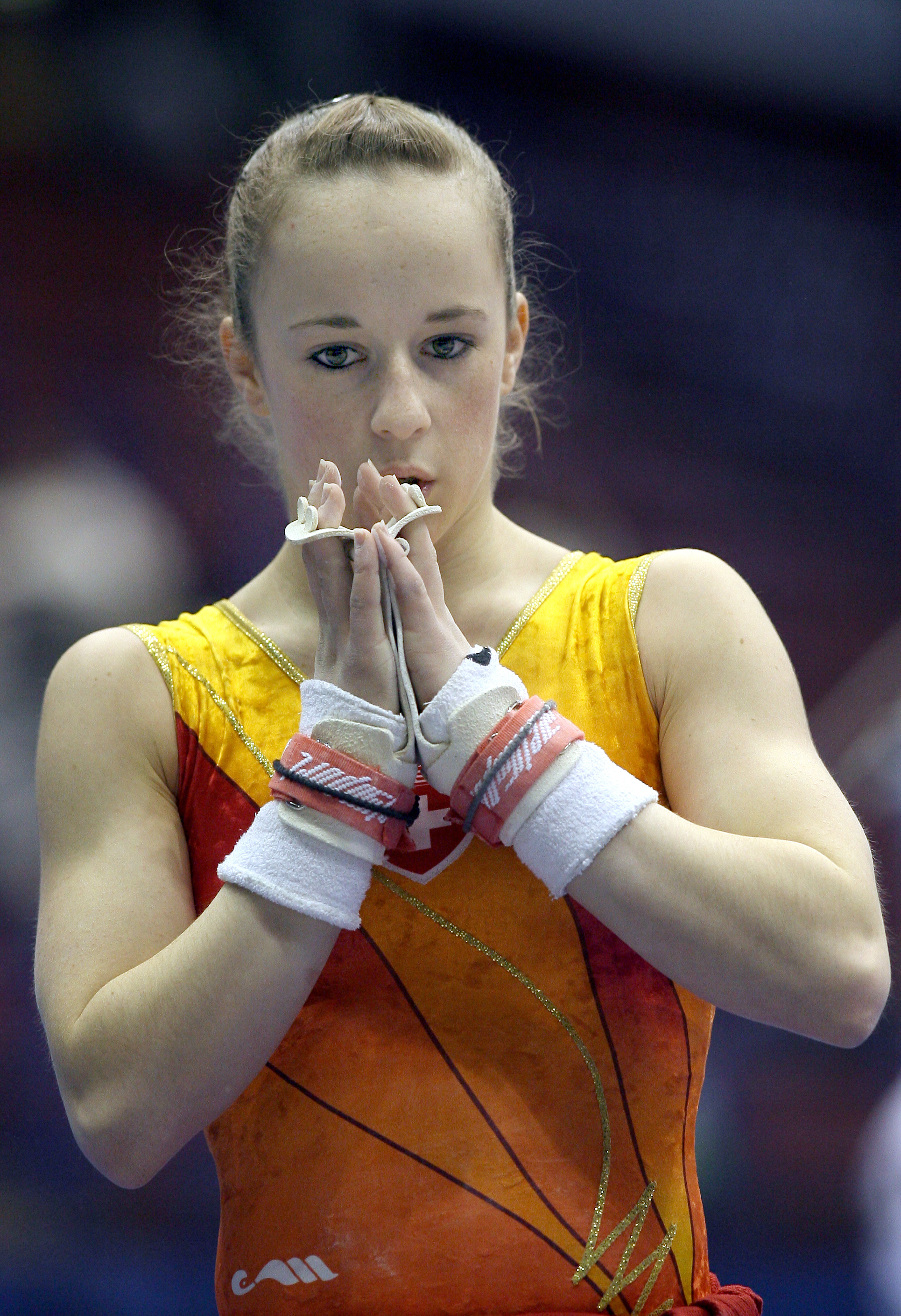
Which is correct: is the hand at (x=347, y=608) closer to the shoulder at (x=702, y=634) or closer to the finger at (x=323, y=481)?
the finger at (x=323, y=481)

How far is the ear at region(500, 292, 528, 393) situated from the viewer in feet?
4.93

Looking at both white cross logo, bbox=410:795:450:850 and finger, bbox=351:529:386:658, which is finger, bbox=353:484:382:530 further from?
white cross logo, bbox=410:795:450:850

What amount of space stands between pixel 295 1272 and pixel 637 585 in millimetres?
709

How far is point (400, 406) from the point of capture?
129 cm

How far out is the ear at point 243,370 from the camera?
148 cm

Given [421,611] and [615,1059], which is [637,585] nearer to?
[421,611]

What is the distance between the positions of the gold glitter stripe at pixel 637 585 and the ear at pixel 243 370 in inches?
16.7

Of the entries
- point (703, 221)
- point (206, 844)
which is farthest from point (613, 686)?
point (703, 221)

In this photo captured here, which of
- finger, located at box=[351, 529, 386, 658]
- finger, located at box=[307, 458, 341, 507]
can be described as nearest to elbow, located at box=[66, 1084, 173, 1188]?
finger, located at box=[351, 529, 386, 658]

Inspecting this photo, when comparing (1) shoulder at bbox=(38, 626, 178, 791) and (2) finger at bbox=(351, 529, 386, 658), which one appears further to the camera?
(1) shoulder at bbox=(38, 626, 178, 791)

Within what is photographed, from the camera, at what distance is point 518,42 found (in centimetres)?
225

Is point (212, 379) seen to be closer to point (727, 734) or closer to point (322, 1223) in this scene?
point (727, 734)

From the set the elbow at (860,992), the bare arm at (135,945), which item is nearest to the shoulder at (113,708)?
the bare arm at (135,945)

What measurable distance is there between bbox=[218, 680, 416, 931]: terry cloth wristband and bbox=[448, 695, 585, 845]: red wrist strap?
0.06 metres
